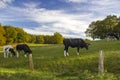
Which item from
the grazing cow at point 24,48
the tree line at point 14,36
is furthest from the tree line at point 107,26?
the grazing cow at point 24,48

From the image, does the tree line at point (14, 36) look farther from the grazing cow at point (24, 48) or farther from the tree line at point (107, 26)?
the grazing cow at point (24, 48)

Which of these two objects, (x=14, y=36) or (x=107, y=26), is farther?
(x=14, y=36)

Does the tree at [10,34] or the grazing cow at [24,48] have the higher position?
the tree at [10,34]

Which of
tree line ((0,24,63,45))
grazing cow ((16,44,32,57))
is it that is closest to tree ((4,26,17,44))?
tree line ((0,24,63,45))

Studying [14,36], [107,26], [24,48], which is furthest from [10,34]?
[24,48]

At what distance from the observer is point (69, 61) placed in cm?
3969

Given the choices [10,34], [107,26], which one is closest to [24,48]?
[107,26]

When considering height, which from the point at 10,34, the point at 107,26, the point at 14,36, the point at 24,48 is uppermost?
the point at 107,26

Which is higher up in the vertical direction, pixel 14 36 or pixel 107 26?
pixel 107 26

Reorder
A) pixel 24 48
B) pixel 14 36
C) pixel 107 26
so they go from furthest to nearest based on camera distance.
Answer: pixel 14 36 < pixel 107 26 < pixel 24 48

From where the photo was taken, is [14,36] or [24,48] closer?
[24,48]

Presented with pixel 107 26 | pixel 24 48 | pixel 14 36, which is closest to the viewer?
pixel 24 48

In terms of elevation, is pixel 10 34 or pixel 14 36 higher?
pixel 10 34

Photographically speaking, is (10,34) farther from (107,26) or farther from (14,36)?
(107,26)
